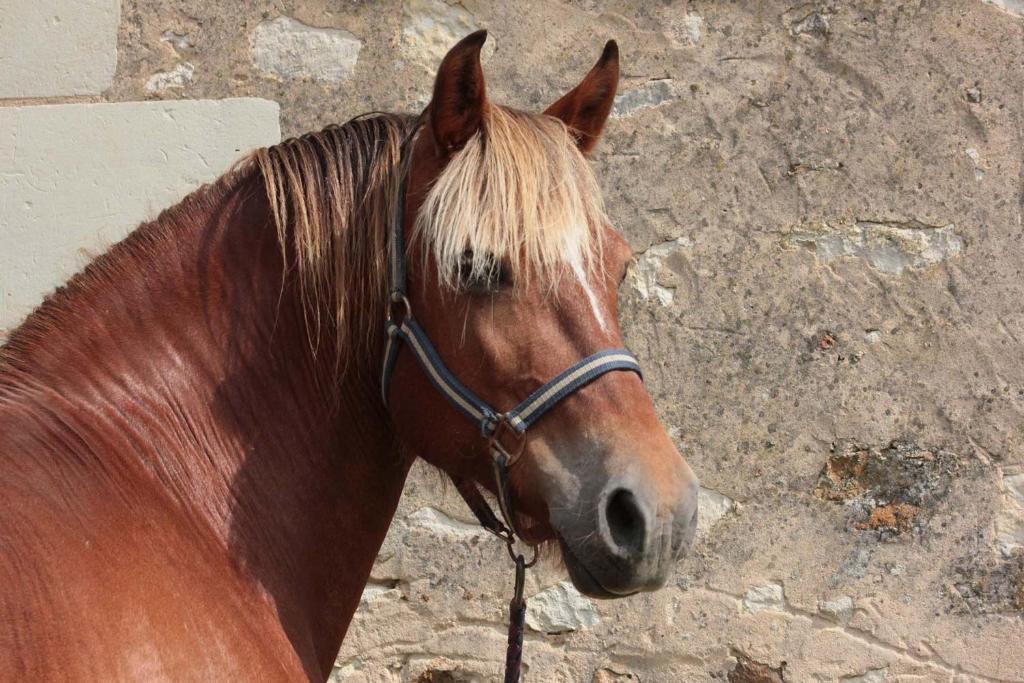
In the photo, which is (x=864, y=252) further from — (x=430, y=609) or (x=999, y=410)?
(x=430, y=609)

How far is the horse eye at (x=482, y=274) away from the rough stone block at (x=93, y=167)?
4.52 feet

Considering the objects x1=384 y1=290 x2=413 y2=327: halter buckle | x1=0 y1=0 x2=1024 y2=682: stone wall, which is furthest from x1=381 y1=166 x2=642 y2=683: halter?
x1=0 y1=0 x2=1024 y2=682: stone wall

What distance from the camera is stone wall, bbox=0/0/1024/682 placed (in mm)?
2586

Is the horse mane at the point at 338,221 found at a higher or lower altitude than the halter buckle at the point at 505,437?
higher

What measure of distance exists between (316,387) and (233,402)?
0.14m

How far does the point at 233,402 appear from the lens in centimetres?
143

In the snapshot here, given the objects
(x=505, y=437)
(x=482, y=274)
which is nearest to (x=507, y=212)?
(x=482, y=274)

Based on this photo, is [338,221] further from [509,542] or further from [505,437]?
[509,542]

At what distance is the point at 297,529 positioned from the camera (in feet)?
4.80

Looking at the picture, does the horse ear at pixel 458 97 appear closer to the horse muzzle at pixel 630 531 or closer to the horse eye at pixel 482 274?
the horse eye at pixel 482 274

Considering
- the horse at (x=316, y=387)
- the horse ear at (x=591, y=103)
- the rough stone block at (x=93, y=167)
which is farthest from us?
the rough stone block at (x=93, y=167)

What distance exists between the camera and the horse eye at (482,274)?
139cm

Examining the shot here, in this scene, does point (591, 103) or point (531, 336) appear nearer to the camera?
point (531, 336)

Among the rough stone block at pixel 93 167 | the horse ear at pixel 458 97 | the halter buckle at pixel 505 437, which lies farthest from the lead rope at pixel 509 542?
the rough stone block at pixel 93 167
